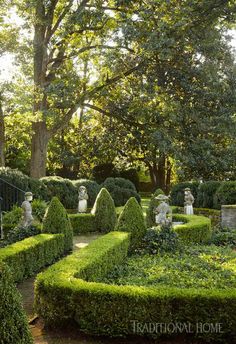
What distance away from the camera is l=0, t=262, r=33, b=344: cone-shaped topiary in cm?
353

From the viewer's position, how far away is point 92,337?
594 cm

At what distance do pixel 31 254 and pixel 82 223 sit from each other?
6341mm

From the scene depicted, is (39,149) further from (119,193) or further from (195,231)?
(195,231)

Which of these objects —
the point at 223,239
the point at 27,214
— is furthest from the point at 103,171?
the point at 27,214

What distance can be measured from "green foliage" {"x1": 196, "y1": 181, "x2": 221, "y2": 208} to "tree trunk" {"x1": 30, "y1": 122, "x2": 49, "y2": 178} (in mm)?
8125

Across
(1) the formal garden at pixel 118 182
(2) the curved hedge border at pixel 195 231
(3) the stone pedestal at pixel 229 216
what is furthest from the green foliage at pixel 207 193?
(2) the curved hedge border at pixel 195 231

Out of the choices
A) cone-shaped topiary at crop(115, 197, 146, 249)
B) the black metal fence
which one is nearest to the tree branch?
the black metal fence

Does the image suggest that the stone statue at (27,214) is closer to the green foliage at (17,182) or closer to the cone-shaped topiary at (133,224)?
the cone-shaped topiary at (133,224)

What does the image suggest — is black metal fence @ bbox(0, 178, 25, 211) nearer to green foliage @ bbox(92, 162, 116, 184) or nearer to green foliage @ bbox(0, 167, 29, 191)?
green foliage @ bbox(0, 167, 29, 191)

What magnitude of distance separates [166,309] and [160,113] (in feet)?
53.6

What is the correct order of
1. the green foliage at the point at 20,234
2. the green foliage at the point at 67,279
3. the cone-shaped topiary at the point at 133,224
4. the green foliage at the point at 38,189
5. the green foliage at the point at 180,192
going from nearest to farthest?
the green foliage at the point at 67,279
the green foliage at the point at 20,234
the cone-shaped topiary at the point at 133,224
the green foliage at the point at 38,189
the green foliage at the point at 180,192

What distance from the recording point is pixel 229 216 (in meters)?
15.4

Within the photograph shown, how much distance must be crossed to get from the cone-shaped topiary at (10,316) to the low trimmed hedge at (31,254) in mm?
4063

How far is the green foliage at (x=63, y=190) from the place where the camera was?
19188 mm
